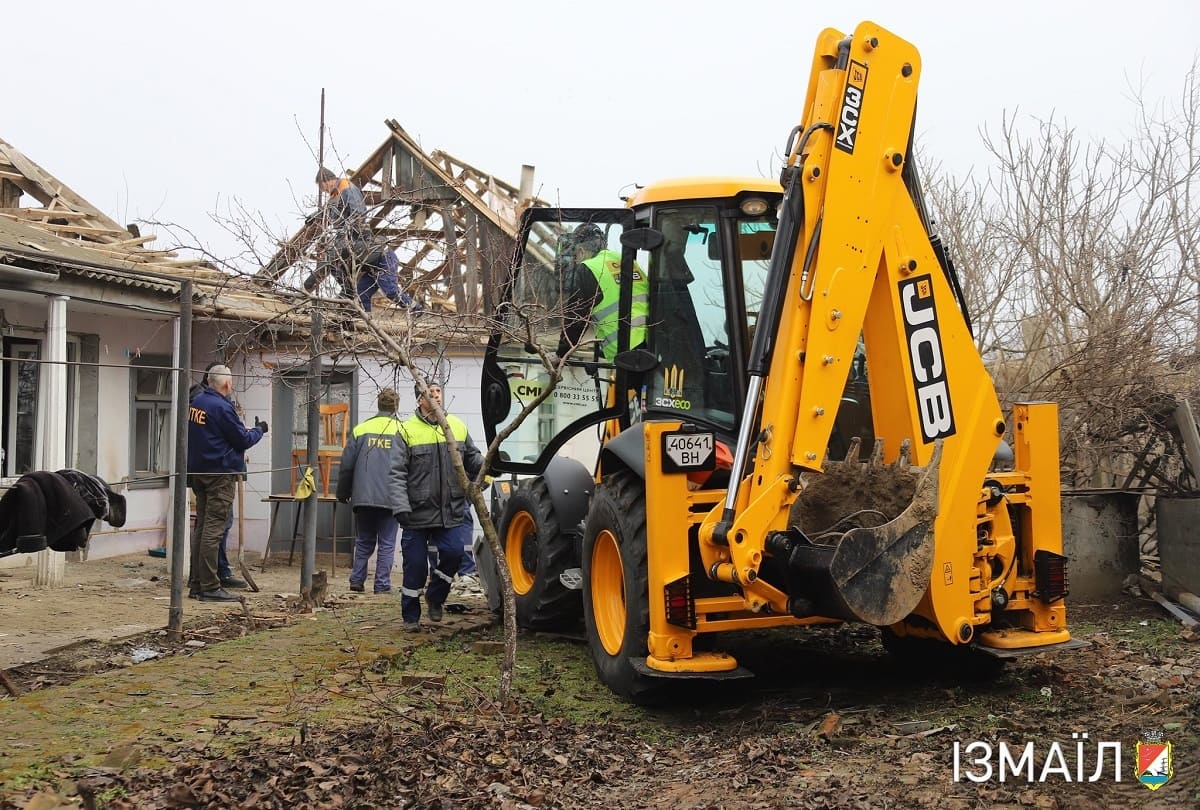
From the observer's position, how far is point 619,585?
654cm

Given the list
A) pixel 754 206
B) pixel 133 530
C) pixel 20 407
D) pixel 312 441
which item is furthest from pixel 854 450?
pixel 133 530

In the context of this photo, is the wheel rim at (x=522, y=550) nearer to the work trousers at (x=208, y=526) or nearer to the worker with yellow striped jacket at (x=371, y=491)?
the worker with yellow striped jacket at (x=371, y=491)

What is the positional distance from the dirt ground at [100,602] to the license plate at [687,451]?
448 cm

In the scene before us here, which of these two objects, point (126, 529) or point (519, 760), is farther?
point (126, 529)

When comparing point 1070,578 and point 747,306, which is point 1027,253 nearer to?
point 1070,578

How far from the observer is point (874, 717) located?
5578 millimetres

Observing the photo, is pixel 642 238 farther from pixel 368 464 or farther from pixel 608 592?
pixel 368 464

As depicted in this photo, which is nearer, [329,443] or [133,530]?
[133,530]

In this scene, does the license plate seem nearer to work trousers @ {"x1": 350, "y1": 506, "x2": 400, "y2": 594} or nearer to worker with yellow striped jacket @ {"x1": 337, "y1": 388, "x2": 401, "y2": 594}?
worker with yellow striped jacket @ {"x1": 337, "y1": 388, "x2": 401, "y2": 594}

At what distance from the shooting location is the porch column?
1035cm

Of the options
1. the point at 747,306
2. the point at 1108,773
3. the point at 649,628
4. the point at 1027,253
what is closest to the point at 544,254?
the point at 747,306

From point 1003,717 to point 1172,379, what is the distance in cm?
545

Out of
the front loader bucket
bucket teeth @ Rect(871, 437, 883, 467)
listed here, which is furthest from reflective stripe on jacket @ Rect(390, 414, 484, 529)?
the front loader bucket

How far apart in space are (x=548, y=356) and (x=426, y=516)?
2272 millimetres
